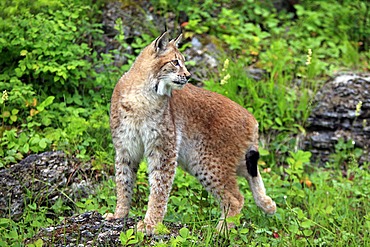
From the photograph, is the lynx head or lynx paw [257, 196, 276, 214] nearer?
the lynx head

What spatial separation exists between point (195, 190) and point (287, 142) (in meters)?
1.66

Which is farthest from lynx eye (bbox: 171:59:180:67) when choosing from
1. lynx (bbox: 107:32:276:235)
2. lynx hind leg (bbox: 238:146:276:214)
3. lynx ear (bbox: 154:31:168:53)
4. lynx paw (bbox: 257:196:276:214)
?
lynx paw (bbox: 257:196:276:214)

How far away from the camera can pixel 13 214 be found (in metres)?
5.58

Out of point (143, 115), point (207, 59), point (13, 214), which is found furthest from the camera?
point (207, 59)

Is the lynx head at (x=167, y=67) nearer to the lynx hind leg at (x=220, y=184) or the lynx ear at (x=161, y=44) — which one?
the lynx ear at (x=161, y=44)

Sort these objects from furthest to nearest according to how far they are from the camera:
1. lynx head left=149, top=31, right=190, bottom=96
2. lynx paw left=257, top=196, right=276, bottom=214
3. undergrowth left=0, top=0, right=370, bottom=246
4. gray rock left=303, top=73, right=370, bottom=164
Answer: gray rock left=303, top=73, right=370, bottom=164 → lynx paw left=257, top=196, right=276, bottom=214 → undergrowth left=0, top=0, right=370, bottom=246 → lynx head left=149, top=31, right=190, bottom=96

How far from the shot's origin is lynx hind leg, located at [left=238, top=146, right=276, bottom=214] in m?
5.66

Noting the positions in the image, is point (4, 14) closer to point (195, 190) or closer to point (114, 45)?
point (114, 45)

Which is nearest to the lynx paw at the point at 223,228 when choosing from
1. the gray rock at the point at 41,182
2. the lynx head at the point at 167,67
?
the lynx head at the point at 167,67

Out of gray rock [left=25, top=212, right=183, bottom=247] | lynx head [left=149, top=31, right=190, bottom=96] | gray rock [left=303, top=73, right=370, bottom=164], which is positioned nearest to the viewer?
gray rock [left=25, top=212, right=183, bottom=247]

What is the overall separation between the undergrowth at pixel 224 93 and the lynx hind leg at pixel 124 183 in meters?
0.37

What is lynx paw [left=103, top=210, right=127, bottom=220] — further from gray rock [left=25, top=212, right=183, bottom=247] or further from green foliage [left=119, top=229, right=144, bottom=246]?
green foliage [left=119, top=229, right=144, bottom=246]

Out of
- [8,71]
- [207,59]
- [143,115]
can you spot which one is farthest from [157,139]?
[207,59]

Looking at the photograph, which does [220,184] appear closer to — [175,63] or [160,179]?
[160,179]
